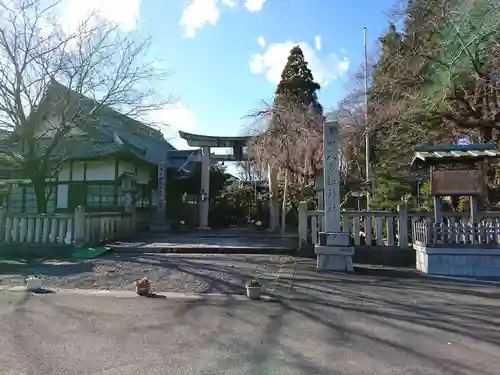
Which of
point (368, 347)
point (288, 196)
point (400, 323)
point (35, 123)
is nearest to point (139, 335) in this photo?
point (368, 347)

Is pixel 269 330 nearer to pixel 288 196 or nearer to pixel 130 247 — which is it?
pixel 130 247

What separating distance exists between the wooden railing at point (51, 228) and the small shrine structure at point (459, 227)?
8783 mm

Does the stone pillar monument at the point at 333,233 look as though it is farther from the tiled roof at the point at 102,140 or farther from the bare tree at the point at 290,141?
the tiled roof at the point at 102,140

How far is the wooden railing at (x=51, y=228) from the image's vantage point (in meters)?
11.3

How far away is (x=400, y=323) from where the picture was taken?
191 inches

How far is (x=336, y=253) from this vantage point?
8.41m

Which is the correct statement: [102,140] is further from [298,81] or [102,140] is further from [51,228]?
[298,81]

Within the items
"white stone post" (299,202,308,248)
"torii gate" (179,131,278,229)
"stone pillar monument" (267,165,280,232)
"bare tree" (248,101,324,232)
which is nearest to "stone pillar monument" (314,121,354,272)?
"white stone post" (299,202,308,248)

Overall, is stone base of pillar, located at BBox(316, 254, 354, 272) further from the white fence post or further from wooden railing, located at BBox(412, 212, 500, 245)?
the white fence post

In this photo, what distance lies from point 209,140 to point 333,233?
11498 millimetres

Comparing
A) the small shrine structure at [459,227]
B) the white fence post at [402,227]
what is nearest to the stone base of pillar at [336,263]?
the small shrine structure at [459,227]

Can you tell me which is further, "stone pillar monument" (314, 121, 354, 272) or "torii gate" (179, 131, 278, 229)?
"torii gate" (179, 131, 278, 229)

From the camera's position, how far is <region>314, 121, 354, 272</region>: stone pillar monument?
332 inches

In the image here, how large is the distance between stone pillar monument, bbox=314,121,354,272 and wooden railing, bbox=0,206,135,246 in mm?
6763
